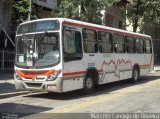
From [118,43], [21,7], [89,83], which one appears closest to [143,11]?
[21,7]

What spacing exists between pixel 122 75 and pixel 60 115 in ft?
27.2

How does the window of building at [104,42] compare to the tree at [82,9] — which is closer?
the window of building at [104,42]

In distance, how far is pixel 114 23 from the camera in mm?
39594

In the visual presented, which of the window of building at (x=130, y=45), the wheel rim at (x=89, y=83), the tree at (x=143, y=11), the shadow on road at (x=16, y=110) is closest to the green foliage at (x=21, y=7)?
the window of building at (x=130, y=45)

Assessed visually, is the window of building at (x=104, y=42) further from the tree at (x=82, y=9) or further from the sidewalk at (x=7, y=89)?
the tree at (x=82, y=9)

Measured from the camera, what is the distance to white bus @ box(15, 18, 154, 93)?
13.3 meters

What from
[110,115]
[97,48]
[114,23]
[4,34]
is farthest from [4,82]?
[114,23]

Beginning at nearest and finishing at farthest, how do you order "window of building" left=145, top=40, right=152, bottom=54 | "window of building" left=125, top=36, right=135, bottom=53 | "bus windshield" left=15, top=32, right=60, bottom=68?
"bus windshield" left=15, top=32, right=60, bottom=68, "window of building" left=125, top=36, right=135, bottom=53, "window of building" left=145, top=40, right=152, bottom=54

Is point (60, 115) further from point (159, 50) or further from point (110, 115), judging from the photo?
point (159, 50)

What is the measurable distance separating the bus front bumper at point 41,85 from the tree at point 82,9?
403 inches

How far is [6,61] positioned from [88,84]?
8706 millimetres

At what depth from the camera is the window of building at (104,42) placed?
1608 centimetres

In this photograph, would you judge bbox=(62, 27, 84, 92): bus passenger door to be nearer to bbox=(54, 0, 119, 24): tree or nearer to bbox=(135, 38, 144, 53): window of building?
bbox=(135, 38, 144, 53): window of building

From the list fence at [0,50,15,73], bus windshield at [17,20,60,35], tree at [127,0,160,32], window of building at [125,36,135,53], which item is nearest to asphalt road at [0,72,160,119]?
bus windshield at [17,20,60,35]
